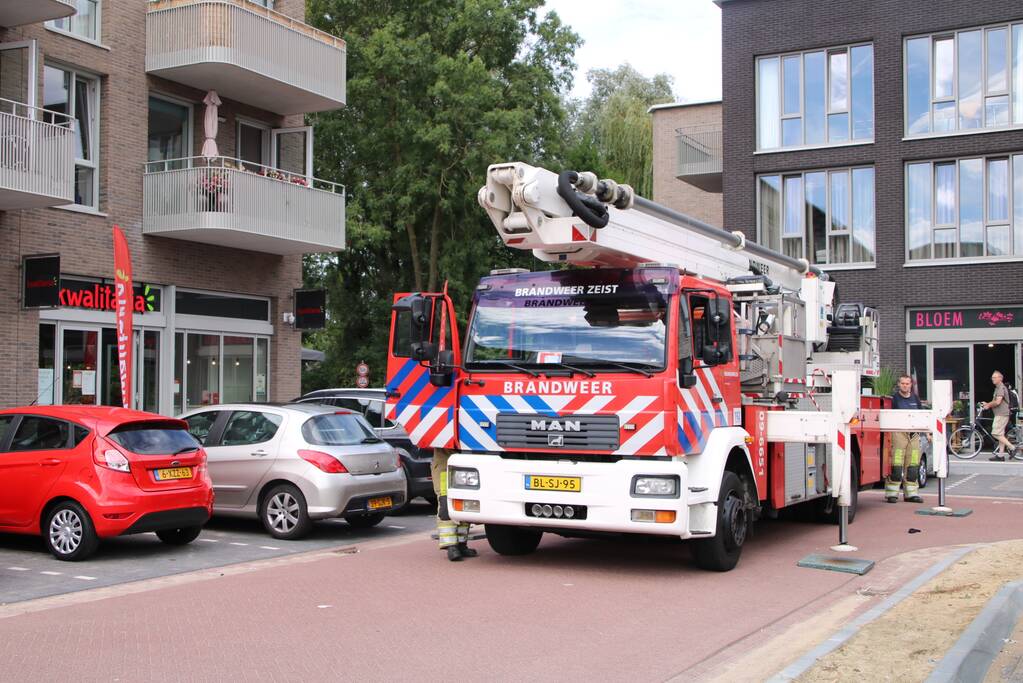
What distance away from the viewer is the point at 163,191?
65.5ft

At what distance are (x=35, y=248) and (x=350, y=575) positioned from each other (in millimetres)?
10676

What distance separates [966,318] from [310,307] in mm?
17094

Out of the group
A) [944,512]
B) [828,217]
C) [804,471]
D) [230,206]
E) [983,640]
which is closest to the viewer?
[983,640]

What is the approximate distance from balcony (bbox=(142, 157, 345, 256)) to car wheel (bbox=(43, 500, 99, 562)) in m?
9.79

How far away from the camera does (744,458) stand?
1055cm

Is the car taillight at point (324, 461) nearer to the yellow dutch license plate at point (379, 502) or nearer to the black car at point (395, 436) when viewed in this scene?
the yellow dutch license plate at point (379, 502)

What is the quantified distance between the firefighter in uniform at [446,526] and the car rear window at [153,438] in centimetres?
266

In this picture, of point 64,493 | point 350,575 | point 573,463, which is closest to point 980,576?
point 573,463

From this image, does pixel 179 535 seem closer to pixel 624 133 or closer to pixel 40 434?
pixel 40 434

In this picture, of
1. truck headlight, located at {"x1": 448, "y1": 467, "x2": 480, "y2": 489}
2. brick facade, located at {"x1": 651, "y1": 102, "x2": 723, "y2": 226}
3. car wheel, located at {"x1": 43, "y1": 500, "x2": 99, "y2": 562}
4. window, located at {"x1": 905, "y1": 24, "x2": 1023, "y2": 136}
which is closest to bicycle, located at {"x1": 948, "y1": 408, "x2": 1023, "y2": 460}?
window, located at {"x1": 905, "y1": 24, "x2": 1023, "y2": 136}

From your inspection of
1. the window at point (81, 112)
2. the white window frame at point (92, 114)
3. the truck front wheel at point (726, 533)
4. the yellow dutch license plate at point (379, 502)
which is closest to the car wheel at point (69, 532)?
the yellow dutch license plate at point (379, 502)

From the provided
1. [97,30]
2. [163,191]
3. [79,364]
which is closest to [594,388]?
[79,364]

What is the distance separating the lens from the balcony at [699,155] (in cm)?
3438

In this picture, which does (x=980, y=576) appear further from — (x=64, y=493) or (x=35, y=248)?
(x=35, y=248)
